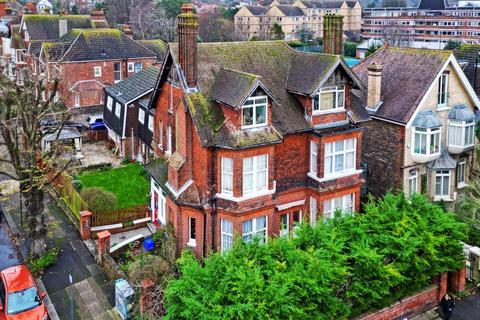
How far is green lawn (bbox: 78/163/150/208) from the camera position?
1182 inches

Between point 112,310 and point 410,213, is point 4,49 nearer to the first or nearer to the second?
point 112,310

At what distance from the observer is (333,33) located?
84.0ft

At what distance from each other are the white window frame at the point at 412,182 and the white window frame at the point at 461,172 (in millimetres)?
3294

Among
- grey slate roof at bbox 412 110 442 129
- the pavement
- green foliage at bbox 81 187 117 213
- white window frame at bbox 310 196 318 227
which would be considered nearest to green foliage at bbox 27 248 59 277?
the pavement

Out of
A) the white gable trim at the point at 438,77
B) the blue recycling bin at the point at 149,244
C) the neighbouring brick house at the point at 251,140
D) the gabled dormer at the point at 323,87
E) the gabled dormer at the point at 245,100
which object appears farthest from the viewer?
the white gable trim at the point at 438,77

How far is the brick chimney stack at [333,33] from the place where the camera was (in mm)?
25344

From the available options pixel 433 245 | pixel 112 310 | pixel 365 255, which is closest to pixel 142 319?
pixel 112 310

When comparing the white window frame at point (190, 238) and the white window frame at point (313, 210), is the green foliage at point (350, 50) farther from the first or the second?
the white window frame at point (190, 238)

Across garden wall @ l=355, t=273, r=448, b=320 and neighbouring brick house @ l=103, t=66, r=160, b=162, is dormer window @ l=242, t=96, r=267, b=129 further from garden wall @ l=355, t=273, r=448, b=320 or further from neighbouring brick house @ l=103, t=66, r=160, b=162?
neighbouring brick house @ l=103, t=66, r=160, b=162

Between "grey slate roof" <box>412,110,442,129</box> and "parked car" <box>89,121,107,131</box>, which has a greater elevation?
"grey slate roof" <box>412,110,442,129</box>

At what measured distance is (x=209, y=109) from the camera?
22016 mm

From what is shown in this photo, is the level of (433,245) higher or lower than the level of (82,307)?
higher

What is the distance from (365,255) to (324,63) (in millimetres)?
10009

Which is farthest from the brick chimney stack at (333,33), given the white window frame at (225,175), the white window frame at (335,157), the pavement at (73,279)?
the pavement at (73,279)
